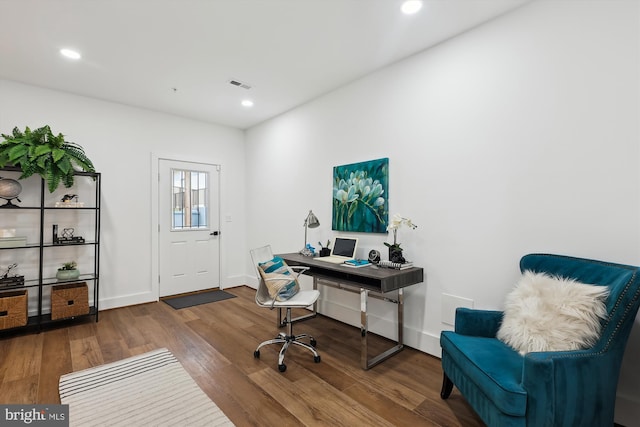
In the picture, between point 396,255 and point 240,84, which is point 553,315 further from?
point 240,84

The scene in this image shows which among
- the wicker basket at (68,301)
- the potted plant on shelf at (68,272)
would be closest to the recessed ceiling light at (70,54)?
the potted plant on shelf at (68,272)

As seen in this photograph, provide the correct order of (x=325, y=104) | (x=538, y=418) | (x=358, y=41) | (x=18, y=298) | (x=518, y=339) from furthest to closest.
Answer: (x=325, y=104) < (x=18, y=298) < (x=358, y=41) < (x=518, y=339) < (x=538, y=418)

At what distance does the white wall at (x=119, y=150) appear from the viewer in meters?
3.52

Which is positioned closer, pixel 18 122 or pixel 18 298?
pixel 18 298

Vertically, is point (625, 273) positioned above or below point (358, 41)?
below

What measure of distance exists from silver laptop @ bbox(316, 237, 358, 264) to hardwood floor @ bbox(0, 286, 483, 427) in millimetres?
798

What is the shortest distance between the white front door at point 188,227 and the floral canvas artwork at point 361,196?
2.36m

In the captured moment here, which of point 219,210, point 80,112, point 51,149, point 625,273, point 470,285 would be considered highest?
point 80,112

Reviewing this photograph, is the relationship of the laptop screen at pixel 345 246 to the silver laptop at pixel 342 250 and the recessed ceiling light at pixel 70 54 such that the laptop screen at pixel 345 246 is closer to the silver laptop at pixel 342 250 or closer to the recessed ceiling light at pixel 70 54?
the silver laptop at pixel 342 250

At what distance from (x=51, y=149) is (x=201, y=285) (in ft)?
8.66

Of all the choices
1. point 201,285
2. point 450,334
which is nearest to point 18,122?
point 201,285

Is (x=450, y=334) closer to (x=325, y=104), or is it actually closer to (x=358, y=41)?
(x=358, y=41)

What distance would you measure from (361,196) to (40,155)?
11.0 ft

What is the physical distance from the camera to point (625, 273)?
1.50 metres
